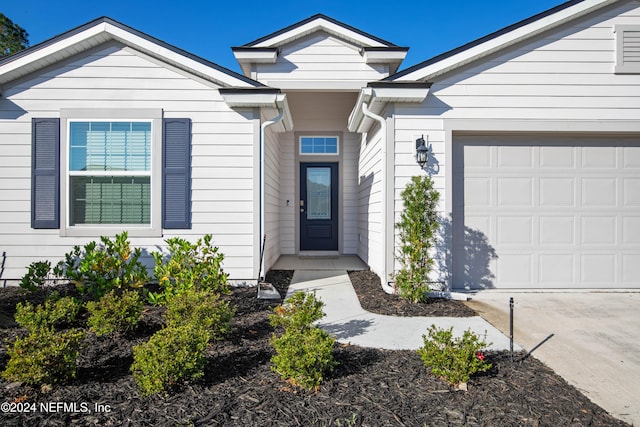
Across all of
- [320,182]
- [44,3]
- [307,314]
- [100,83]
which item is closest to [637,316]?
[307,314]

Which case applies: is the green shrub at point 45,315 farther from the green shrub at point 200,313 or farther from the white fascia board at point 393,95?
the white fascia board at point 393,95

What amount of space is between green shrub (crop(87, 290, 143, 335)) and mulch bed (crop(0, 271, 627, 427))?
240 mm

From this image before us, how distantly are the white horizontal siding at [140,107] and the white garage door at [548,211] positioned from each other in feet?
10.1

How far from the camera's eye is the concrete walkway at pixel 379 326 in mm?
3160

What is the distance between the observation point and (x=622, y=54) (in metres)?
4.80

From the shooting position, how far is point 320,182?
8.30 metres

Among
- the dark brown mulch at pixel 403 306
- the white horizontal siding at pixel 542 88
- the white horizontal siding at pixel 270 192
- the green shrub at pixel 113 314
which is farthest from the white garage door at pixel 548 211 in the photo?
the green shrub at pixel 113 314

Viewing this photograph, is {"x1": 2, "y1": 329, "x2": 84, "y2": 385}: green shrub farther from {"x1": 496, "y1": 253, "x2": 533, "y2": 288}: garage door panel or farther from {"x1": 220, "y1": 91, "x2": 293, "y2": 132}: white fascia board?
{"x1": 496, "y1": 253, "x2": 533, "y2": 288}: garage door panel

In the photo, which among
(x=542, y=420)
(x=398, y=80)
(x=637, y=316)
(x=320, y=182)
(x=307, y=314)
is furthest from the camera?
(x=320, y=182)

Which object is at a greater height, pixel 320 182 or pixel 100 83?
pixel 100 83

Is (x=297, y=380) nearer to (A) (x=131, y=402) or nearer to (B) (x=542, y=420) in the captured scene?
(A) (x=131, y=402)

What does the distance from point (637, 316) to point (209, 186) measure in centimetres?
547

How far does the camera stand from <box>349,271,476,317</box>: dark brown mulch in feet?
13.3

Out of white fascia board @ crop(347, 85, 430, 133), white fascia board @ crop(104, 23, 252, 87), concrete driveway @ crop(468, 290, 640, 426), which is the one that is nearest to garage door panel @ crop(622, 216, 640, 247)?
concrete driveway @ crop(468, 290, 640, 426)
